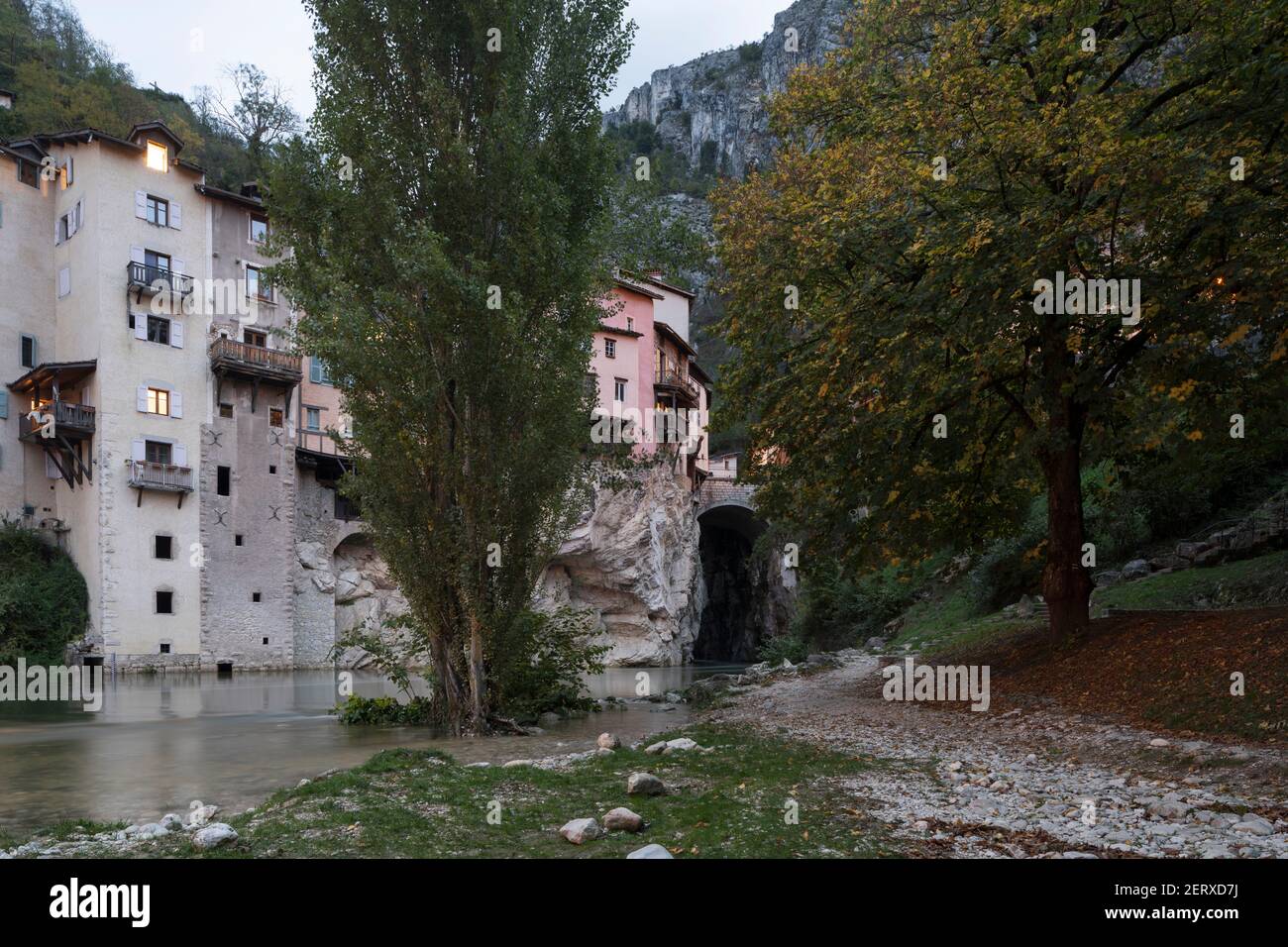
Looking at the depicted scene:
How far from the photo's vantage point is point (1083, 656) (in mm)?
15703

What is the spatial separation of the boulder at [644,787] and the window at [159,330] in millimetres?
45863

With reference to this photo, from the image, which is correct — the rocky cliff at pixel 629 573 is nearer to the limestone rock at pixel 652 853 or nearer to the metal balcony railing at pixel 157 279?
the metal balcony railing at pixel 157 279

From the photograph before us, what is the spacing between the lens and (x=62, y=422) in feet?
142

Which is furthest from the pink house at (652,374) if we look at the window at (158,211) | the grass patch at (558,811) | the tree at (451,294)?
the grass patch at (558,811)

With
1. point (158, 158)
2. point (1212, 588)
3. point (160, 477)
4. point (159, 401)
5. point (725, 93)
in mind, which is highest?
point (725, 93)

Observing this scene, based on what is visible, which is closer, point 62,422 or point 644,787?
point 644,787

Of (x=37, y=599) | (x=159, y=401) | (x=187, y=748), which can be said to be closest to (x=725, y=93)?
(x=159, y=401)

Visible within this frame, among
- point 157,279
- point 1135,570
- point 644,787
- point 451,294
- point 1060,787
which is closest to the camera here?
point 1060,787

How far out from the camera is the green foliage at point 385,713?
19875 mm

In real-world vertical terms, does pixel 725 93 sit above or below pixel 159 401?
above

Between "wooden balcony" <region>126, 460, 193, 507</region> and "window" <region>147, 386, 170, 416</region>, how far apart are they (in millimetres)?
2655

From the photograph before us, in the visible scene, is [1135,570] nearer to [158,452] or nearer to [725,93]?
[158,452]

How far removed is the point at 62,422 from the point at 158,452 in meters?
4.56

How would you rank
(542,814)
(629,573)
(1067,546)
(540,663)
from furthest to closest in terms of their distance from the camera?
(629,573), (540,663), (1067,546), (542,814)
